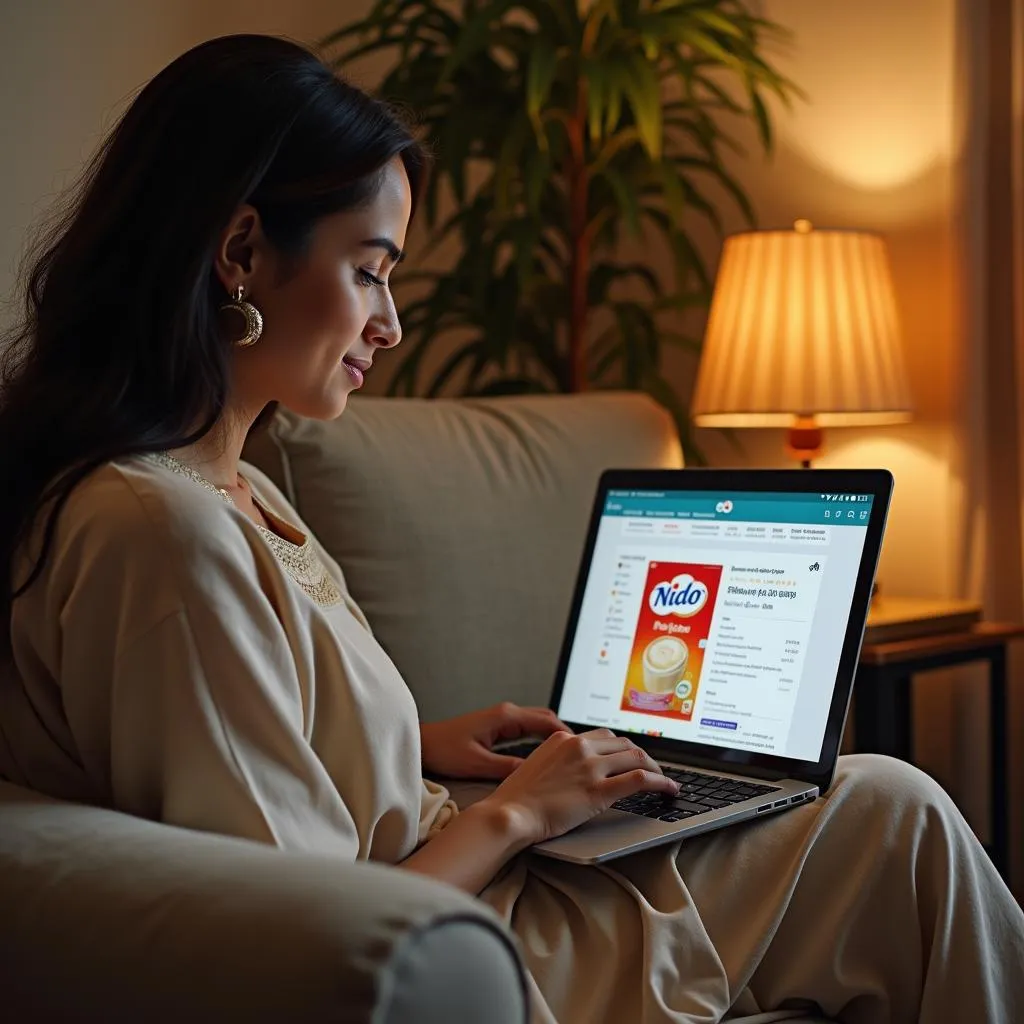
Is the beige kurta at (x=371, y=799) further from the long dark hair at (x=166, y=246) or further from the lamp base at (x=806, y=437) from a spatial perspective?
the lamp base at (x=806, y=437)

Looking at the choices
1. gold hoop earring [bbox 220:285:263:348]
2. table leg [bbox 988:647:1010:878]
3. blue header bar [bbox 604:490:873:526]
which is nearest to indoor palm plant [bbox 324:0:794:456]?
table leg [bbox 988:647:1010:878]

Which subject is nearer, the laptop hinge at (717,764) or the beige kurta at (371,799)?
the beige kurta at (371,799)

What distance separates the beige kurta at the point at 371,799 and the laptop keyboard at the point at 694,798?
0.03 meters

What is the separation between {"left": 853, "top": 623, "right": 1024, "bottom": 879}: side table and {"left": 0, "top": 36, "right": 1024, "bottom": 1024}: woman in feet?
2.82

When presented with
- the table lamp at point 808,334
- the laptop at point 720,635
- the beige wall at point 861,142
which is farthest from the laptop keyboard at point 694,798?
the beige wall at point 861,142

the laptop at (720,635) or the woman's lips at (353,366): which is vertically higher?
the woman's lips at (353,366)

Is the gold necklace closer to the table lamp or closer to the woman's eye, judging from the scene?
the woman's eye

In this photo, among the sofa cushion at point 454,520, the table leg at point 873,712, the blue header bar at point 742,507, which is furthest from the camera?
the table leg at point 873,712

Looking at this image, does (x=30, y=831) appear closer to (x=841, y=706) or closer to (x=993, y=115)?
(x=841, y=706)

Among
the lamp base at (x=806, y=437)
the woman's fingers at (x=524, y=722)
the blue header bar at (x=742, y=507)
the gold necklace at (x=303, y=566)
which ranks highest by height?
the lamp base at (x=806, y=437)

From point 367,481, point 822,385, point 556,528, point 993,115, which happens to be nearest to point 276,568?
point 367,481

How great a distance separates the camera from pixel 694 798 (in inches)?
46.2

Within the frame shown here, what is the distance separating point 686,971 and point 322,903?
1.51 ft

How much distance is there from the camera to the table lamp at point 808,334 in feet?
6.93
